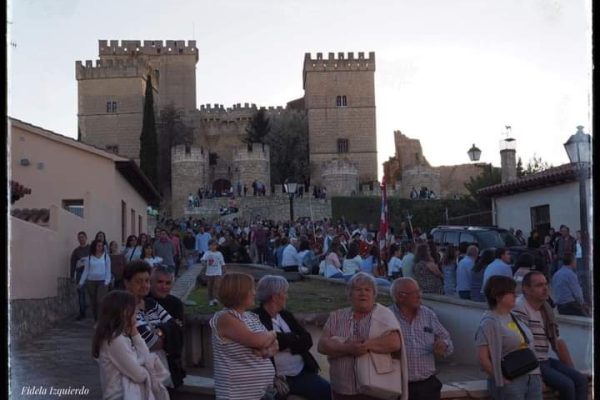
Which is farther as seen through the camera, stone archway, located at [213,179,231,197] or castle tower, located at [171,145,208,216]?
stone archway, located at [213,179,231,197]

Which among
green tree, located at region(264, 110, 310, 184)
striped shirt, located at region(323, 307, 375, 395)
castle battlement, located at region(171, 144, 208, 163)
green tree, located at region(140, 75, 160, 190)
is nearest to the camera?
striped shirt, located at region(323, 307, 375, 395)

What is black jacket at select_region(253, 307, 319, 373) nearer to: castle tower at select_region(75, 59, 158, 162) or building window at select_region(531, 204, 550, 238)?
building window at select_region(531, 204, 550, 238)

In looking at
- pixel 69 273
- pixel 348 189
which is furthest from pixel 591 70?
pixel 348 189

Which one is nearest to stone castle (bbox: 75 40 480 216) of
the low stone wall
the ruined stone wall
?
the ruined stone wall

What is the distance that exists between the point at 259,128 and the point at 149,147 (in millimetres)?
12436

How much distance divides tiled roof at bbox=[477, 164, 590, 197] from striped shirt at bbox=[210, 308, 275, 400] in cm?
1550

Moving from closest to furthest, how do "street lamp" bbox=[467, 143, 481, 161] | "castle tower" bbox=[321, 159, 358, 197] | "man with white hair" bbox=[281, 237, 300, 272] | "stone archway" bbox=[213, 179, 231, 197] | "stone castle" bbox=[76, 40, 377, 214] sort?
"man with white hair" bbox=[281, 237, 300, 272], "street lamp" bbox=[467, 143, 481, 161], "castle tower" bbox=[321, 159, 358, 197], "stone archway" bbox=[213, 179, 231, 197], "stone castle" bbox=[76, 40, 377, 214]

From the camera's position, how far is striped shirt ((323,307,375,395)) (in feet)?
18.3

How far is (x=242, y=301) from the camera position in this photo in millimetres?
5320

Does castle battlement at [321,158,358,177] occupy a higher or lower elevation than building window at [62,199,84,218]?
higher

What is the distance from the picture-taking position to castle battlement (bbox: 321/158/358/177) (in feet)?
197

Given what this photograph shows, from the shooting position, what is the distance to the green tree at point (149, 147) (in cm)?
5606

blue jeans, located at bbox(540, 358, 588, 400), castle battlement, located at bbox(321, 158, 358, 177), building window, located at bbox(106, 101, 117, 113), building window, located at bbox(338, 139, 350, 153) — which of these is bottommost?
blue jeans, located at bbox(540, 358, 588, 400)

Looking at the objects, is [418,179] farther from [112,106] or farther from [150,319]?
[150,319]
